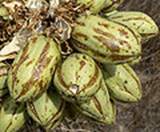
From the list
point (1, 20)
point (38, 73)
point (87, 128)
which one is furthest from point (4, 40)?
point (87, 128)

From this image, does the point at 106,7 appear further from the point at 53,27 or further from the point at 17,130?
the point at 17,130

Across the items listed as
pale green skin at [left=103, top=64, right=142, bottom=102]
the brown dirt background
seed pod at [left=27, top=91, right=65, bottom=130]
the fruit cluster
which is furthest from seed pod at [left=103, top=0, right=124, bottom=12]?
the brown dirt background

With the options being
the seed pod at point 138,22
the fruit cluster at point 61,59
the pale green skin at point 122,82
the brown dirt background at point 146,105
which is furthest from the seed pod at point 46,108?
the brown dirt background at point 146,105

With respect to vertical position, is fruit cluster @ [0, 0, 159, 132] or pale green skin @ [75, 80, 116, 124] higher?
fruit cluster @ [0, 0, 159, 132]

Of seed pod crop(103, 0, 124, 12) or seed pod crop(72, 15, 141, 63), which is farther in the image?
seed pod crop(103, 0, 124, 12)

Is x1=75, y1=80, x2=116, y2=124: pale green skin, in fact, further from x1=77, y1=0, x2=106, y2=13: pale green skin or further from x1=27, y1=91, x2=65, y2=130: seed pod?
x1=77, y1=0, x2=106, y2=13: pale green skin

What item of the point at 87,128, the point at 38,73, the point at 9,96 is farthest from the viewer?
the point at 87,128
